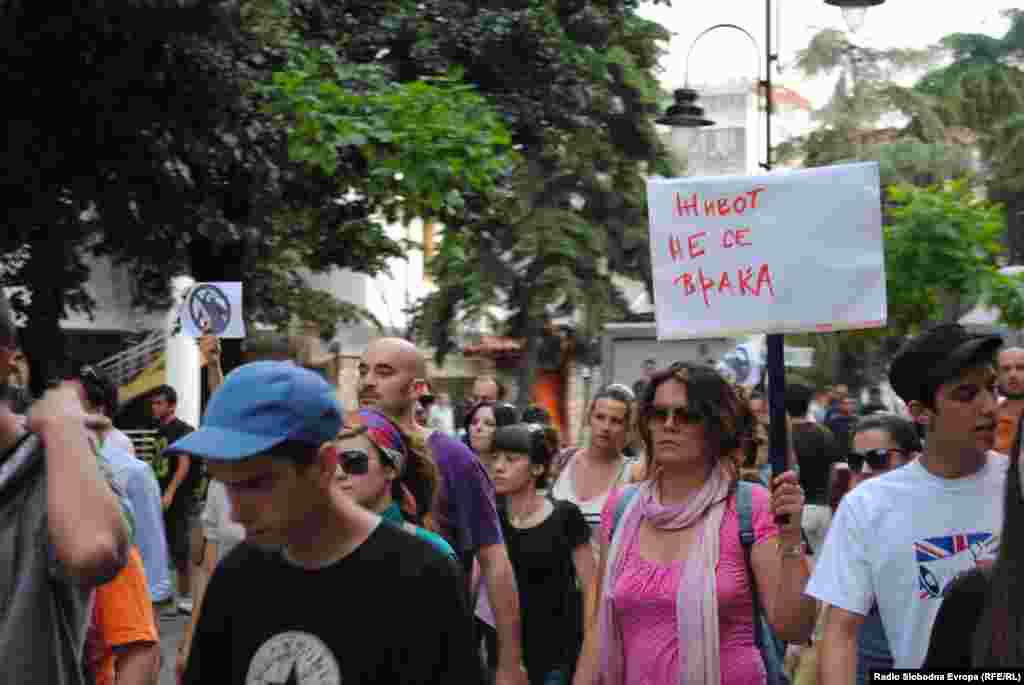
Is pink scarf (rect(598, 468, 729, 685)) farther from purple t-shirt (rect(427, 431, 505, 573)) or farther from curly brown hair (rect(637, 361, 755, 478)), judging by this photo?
purple t-shirt (rect(427, 431, 505, 573))

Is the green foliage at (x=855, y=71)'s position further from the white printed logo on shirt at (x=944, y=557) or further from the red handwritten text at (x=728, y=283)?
the white printed logo on shirt at (x=944, y=557)

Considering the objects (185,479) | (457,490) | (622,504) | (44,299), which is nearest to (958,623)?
(622,504)

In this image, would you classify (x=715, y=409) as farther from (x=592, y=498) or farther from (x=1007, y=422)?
(x=592, y=498)

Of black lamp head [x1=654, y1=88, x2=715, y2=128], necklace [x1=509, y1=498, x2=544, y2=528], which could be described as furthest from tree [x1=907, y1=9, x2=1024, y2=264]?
necklace [x1=509, y1=498, x2=544, y2=528]

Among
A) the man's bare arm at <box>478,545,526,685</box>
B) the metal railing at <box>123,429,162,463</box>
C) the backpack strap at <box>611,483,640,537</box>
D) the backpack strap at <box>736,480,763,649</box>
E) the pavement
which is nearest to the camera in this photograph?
the backpack strap at <box>736,480,763,649</box>

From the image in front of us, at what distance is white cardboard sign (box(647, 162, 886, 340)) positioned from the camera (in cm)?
531

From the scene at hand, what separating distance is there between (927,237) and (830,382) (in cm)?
1526

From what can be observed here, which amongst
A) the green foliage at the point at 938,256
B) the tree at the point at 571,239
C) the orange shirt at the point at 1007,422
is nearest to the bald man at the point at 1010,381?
the orange shirt at the point at 1007,422

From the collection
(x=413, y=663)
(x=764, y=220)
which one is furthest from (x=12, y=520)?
(x=764, y=220)

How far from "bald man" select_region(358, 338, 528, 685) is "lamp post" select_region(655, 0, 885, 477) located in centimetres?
115

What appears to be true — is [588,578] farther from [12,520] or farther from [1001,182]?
[1001,182]

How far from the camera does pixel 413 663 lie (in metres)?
3.02

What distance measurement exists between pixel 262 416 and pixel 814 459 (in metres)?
5.68

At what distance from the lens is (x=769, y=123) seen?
748 cm
